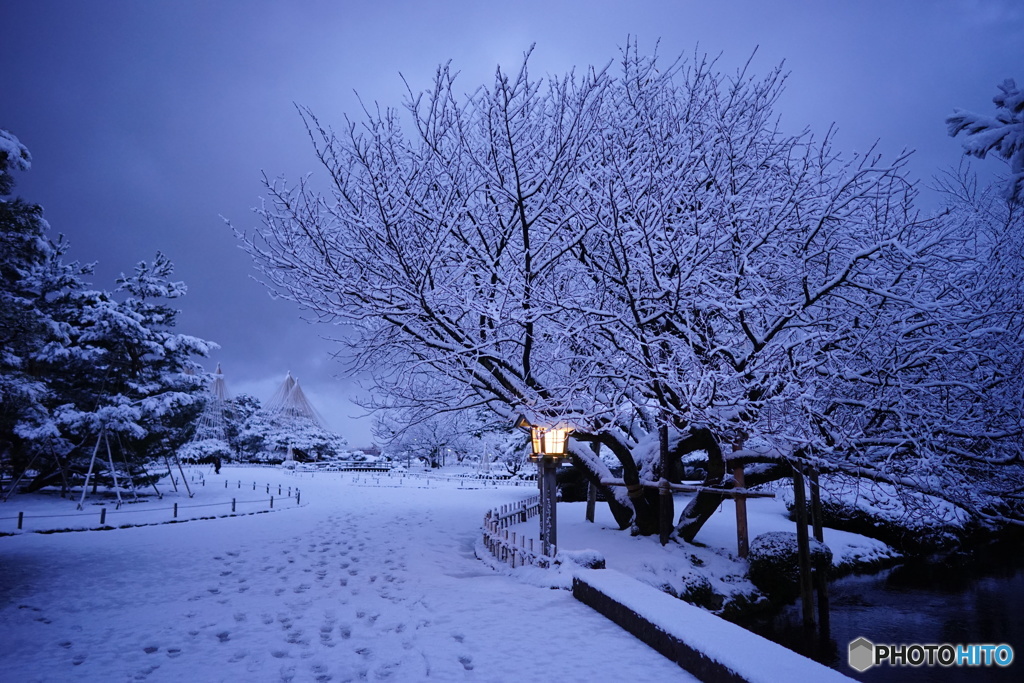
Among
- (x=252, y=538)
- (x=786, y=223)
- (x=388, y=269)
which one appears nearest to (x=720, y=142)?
(x=786, y=223)

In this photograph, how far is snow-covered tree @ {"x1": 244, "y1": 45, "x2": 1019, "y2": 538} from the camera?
301 inches

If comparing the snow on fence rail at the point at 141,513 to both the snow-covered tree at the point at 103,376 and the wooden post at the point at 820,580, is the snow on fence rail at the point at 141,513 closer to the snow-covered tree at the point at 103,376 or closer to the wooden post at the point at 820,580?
the snow-covered tree at the point at 103,376

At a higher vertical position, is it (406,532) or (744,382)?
(744,382)

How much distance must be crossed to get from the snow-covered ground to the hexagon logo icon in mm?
2354

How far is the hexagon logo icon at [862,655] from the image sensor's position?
867cm

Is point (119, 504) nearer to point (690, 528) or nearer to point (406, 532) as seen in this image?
point (406, 532)

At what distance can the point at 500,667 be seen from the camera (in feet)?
16.3

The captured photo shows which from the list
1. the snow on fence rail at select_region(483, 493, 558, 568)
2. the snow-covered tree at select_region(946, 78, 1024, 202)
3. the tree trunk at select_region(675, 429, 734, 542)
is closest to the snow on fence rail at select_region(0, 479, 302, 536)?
the snow on fence rail at select_region(483, 493, 558, 568)

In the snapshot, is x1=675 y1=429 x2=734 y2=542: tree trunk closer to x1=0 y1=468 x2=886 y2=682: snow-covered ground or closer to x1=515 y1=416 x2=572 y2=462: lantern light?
x1=0 y1=468 x2=886 y2=682: snow-covered ground

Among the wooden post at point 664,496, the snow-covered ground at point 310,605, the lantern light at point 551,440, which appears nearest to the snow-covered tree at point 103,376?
the snow-covered ground at point 310,605

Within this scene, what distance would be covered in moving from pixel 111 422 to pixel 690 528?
71.6 feet

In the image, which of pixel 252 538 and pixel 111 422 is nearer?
pixel 252 538

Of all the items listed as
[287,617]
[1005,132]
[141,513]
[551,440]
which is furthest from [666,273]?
[141,513]

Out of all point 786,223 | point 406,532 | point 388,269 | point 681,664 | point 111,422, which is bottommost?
point 406,532
